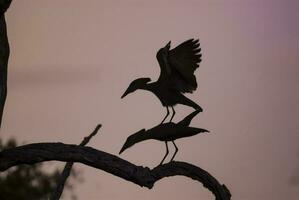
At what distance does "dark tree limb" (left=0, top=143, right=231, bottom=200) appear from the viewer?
200 centimetres

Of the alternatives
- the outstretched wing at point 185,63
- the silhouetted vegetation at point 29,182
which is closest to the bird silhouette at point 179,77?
the outstretched wing at point 185,63

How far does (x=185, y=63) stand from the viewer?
2225mm

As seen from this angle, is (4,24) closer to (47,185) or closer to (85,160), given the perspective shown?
(85,160)

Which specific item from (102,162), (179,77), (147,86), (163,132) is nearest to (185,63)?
(179,77)

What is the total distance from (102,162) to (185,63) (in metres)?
0.54

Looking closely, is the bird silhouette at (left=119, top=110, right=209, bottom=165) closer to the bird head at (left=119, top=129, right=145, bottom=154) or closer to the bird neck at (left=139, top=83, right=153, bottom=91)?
the bird head at (left=119, top=129, right=145, bottom=154)

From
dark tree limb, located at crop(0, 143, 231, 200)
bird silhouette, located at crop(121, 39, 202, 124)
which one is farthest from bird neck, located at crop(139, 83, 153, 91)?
dark tree limb, located at crop(0, 143, 231, 200)

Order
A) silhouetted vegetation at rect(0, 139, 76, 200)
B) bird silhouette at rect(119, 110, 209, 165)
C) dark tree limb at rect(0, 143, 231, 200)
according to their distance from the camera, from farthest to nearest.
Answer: silhouetted vegetation at rect(0, 139, 76, 200), bird silhouette at rect(119, 110, 209, 165), dark tree limb at rect(0, 143, 231, 200)

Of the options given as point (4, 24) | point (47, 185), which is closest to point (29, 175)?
point (47, 185)

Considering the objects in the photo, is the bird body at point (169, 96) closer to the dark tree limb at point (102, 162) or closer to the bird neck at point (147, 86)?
the bird neck at point (147, 86)

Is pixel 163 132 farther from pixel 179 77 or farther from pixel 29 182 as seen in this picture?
pixel 29 182

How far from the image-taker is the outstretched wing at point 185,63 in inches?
87.0

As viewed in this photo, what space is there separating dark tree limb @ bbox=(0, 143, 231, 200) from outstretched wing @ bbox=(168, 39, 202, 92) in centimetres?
33

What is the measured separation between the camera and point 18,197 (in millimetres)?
5371
